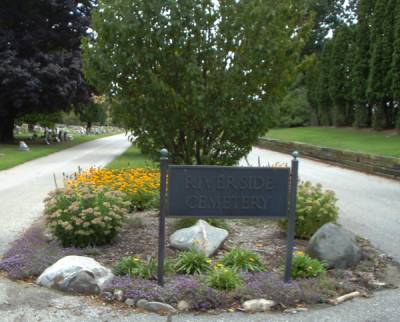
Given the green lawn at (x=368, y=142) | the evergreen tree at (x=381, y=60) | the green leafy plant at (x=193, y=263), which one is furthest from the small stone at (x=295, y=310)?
the evergreen tree at (x=381, y=60)

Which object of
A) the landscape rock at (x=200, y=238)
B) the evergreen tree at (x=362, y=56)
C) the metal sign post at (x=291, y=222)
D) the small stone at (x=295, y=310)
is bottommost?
the small stone at (x=295, y=310)

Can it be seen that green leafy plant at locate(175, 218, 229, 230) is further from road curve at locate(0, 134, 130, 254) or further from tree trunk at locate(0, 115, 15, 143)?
tree trunk at locate(0, 115, 15, 143)

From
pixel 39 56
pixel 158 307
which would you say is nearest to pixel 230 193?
pixel 158 307

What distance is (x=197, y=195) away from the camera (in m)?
5.58

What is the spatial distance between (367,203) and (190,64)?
615 centimetres

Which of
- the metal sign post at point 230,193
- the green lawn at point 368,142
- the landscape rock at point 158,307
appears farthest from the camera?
the green lawn at point 368,142

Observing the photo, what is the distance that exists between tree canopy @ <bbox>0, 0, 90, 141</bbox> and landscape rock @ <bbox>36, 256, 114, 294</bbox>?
24967 millimetres

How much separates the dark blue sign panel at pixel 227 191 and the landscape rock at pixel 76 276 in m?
0.92

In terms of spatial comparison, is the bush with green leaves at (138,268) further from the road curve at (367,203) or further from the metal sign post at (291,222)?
the road curve at (367,203)

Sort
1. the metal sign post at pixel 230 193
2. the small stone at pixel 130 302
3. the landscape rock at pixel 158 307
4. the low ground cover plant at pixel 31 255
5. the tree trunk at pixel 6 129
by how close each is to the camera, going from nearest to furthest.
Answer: the landscape rock at pixel 158 307
the small stone at pixel 130 302
the metal sign post at pixel 230 193
the low ground cover plant at pixel 31 255
the tree trunk at pixel 6 129

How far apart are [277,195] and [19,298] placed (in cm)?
274

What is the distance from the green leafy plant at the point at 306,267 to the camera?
5840 millimetres

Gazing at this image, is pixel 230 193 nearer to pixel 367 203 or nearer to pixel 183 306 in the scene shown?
pixel 183 306

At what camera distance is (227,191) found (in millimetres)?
5656
